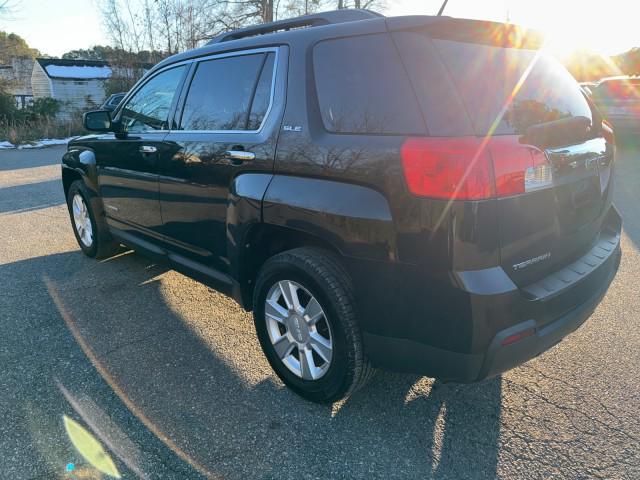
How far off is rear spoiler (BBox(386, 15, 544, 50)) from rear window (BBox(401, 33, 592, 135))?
0.03 meters

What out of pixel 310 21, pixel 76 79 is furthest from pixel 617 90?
pixel 76 79

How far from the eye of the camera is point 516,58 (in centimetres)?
229

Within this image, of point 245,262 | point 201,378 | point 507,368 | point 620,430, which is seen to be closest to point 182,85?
point 245,262

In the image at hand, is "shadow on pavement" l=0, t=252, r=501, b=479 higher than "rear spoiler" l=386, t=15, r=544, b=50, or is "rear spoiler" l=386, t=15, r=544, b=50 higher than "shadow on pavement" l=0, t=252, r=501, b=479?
"rear spoiler" l=386, t=15, r=544, b=50

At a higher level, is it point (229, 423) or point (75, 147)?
point (75, 147)

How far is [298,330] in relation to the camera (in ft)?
8.19

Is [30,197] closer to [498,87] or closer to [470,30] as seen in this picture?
[470,30]

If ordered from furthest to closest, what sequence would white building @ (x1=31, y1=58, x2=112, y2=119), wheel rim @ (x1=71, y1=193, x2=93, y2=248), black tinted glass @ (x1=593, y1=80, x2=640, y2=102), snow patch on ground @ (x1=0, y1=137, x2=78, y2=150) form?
white building @ (x1=31, y1=58, x2=112, y2=119) → snow patch on ground @ (x1=0, y1=137, x2=78, y2=150) → black tinted glass @ (x1=593, y1=80, x2=640, y2=102) → wheel rim @ (x1=71, y1=193, x2=93, y2=248)

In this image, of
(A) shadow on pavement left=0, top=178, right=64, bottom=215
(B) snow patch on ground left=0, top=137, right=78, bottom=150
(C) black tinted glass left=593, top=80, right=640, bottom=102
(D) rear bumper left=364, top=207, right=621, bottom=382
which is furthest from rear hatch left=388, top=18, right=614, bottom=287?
(B) snow patch on ground left=0, top=137, right=78, bottom=150

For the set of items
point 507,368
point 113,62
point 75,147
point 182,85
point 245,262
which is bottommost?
point 507,368

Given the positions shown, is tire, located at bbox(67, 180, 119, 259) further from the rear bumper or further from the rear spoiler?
the rear spoiler

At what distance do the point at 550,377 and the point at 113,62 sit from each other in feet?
97.1

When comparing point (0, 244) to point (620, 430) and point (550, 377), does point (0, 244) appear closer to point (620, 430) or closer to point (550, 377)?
point (550, 377)

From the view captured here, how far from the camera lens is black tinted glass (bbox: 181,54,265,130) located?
9.18ft
